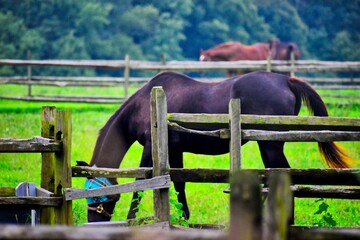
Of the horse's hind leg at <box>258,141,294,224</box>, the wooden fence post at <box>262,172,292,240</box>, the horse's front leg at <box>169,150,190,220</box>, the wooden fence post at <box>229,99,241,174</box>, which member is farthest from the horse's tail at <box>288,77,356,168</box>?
the wooden fence post at <box>262,172,292,240</box>

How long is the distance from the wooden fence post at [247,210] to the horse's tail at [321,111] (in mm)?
5051

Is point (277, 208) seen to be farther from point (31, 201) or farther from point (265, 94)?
point (265, 94)

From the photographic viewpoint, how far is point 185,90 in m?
8.42

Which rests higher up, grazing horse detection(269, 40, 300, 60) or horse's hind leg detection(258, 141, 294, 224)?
grazing horse detection(269, 40, 300, 60)

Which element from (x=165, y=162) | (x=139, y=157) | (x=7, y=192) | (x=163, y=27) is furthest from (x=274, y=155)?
(x=163, y=27)

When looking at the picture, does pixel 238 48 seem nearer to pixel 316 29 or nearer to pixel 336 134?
pixel 336 134

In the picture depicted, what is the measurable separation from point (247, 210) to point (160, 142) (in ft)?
11.7

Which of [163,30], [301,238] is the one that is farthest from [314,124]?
[163,30]

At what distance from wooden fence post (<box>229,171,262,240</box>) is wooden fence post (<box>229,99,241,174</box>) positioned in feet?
11.5

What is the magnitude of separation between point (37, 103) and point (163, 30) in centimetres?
3268

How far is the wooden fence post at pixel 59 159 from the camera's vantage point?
5555 mm

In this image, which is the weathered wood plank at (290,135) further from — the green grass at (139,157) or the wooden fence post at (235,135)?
the green grass at (139,157)

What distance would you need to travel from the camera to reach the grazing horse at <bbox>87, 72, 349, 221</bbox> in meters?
7.86

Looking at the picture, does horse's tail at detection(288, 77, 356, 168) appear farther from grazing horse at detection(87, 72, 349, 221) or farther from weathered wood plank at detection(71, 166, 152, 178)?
weathered wood plank at detection(71, 166, 152, 178)
